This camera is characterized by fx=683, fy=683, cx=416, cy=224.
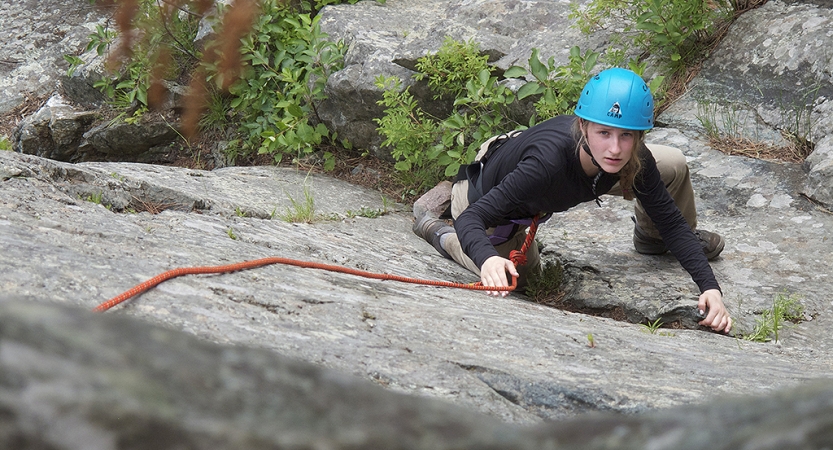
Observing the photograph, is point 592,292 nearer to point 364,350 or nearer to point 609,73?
point 609,73

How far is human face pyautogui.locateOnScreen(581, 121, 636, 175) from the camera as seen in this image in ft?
11.0

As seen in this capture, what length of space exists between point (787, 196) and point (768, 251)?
0.56m

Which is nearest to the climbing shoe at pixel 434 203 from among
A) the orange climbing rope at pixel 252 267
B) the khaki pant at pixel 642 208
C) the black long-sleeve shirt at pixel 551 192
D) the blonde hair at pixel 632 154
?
the khaki pant at pixel 642 208

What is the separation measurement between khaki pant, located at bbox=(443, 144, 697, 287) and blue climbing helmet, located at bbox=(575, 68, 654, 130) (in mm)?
672

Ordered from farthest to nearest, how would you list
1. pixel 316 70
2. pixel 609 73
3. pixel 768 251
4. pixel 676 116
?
pixel 316 70
pixel 676 116
pixel 768 251
pixel 609 73

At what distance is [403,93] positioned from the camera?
5.62m

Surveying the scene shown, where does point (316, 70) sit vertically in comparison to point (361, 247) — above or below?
above

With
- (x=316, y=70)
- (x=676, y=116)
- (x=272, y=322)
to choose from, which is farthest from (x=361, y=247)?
(x=676, y=116)

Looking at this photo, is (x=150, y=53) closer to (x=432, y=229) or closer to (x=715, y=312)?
(x=432, y=229)

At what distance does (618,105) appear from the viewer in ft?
11.0

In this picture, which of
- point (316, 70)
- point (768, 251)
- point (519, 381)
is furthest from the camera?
point (316, 70)

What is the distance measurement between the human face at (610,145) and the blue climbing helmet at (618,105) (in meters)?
0.04

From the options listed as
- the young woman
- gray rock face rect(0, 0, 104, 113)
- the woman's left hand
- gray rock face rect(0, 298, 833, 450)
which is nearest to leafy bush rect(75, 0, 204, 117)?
gray rock face rect(0, 0, 104, 113)

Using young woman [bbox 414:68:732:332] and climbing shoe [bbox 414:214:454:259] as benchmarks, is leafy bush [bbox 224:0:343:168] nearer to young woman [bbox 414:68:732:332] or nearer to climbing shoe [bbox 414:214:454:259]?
climbing shoe [bbox 414:214:454:259]
